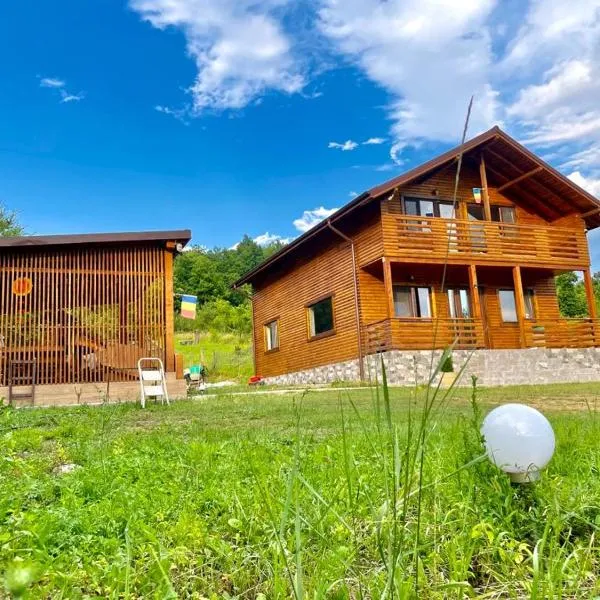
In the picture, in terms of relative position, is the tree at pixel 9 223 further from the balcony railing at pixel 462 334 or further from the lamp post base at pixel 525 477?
the lamp post base at pixel 525 477

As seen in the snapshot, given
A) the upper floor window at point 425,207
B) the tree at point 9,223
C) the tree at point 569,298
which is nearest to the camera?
the upper floor window at point 425,207

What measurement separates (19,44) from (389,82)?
3111 centimetres

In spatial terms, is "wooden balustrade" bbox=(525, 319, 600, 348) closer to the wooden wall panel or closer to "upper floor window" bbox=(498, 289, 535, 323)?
"upper floor window" bbox=(498, 289, 535, 323)

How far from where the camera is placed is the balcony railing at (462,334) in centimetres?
1359

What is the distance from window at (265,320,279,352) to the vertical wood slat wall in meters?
8.33

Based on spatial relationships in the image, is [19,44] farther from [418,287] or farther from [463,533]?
[463,533]

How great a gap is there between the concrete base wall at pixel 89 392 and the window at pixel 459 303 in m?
8.76

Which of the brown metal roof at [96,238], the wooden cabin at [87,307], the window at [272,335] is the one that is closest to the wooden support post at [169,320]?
the wooden cabin at [87,307]

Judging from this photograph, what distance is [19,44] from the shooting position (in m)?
26.7

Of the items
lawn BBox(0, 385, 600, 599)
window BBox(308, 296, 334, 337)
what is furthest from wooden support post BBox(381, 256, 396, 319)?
lawn BBox(0, 385, 600, 599)

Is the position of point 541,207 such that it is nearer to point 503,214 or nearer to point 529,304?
point 503,214

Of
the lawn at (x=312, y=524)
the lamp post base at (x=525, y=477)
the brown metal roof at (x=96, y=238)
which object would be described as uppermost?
the brown metal roof at (x=96, y=238)

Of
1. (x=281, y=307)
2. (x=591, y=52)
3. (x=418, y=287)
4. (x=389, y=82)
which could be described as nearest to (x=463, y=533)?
(x=389, y=82)

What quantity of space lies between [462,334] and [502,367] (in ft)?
4.56
